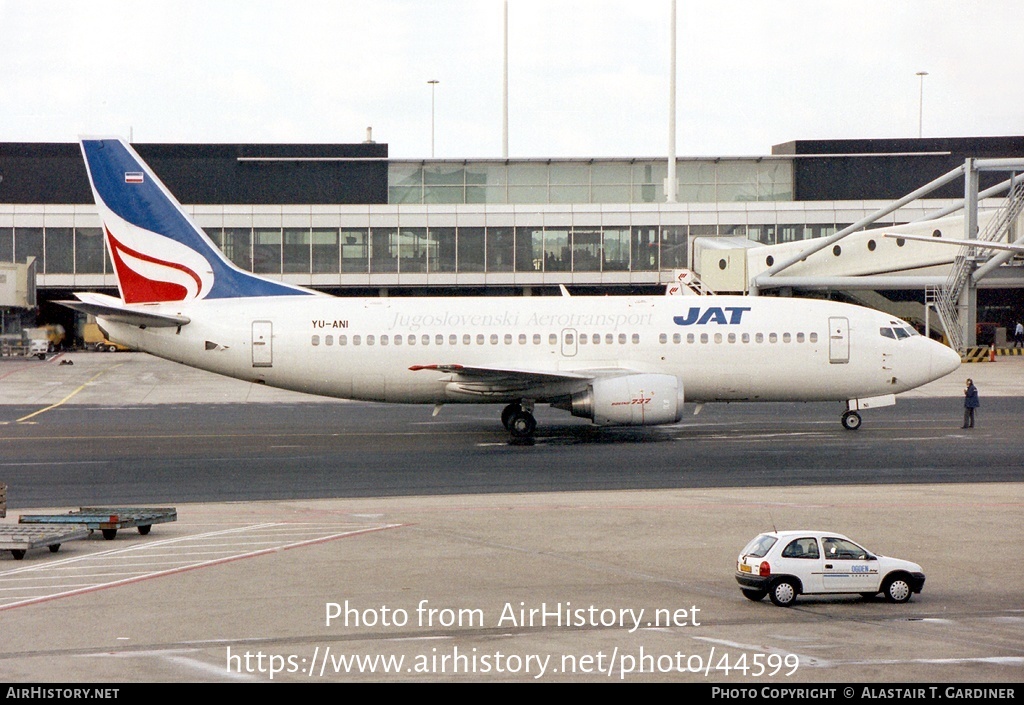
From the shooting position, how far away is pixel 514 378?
36.8 m

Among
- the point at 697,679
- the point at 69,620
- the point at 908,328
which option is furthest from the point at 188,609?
the point at 908,328

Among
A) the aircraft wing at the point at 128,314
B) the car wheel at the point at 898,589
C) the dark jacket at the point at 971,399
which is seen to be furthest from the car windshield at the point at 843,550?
the aircraft wing at the point at 128,314

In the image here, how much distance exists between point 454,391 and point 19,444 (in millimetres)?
14810

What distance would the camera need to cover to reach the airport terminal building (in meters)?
79.9

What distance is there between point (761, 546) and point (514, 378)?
1935cm

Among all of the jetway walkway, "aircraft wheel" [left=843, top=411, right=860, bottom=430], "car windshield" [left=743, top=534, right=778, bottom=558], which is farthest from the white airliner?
the jetway walkway

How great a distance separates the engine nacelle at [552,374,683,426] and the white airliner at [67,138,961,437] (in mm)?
1242

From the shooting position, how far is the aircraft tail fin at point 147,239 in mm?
38812

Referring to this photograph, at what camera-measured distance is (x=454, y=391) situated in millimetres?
38219

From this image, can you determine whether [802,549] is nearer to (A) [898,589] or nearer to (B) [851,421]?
(A) [898,589]

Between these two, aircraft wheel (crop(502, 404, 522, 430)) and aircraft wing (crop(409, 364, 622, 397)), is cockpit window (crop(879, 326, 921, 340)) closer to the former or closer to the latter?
aircraft wing (crop(409, 364, 622, 397))

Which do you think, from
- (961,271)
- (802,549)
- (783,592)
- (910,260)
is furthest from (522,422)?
→ (910,260)

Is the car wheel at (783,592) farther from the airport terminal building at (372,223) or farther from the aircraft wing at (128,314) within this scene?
the airport terminal building at (372,223)

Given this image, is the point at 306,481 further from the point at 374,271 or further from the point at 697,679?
the point at 374,271
